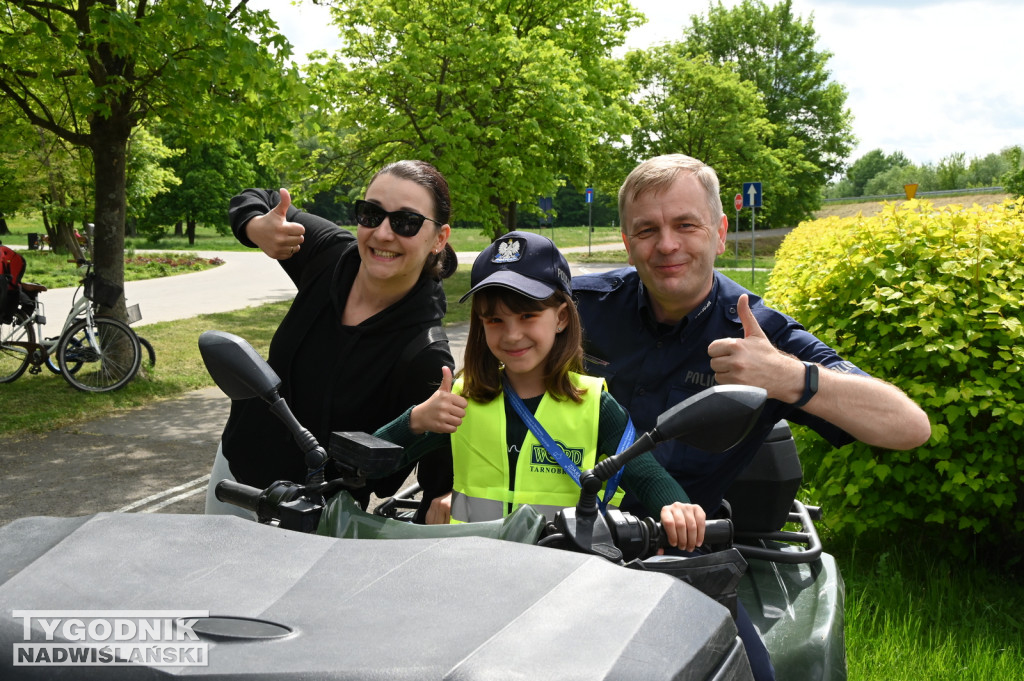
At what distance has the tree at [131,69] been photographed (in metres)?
7.73

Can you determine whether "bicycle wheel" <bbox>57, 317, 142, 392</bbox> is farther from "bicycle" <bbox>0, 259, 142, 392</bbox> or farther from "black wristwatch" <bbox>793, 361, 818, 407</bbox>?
"black wristwatch" <bbox>793, 361, 818, 407</bbox>

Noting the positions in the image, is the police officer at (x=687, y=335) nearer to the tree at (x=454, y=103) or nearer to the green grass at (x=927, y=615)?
the green grass at (x=927, y=615)

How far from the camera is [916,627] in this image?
3859 millimetres

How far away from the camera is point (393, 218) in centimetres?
265

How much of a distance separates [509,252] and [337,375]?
737mm

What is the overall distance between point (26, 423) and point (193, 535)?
25.5 ft

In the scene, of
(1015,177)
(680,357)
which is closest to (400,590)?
(680,357)

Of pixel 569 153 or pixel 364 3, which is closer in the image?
pixel 364 3

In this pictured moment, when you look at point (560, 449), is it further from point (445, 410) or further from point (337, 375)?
point (337, 375)

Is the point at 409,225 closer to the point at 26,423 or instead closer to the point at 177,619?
the point at 177,619

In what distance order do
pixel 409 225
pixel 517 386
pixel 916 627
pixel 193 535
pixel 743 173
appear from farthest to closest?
pixel 743 173 → pixel 916 627 → pixel 409 225 → pixel 517 386 → pixel 193 535

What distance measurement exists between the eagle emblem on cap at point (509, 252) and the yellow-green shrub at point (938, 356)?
2.76 m

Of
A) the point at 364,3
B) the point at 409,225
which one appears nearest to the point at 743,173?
the point at 364,3

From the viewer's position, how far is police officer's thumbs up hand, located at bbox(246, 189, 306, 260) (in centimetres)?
294
